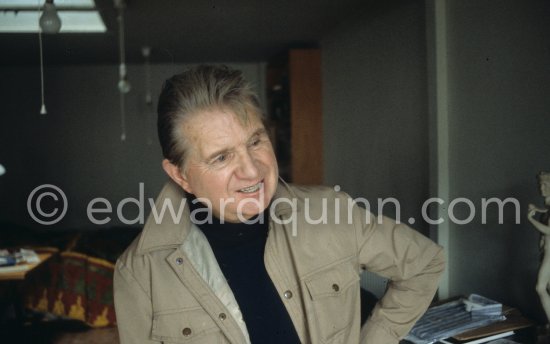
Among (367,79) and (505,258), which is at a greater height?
(367,79)

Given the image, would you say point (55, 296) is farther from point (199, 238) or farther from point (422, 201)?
point (199, 238)

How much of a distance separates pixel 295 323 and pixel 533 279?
41.8 inches

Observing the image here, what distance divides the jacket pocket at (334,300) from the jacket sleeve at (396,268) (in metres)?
0.08

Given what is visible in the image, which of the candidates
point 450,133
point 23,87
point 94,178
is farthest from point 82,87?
point 450,133

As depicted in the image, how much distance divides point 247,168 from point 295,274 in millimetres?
347

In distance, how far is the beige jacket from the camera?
1.36 m

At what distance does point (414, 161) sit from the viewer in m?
3.31

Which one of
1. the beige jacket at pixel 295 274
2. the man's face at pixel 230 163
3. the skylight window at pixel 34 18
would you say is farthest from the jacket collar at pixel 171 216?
the skylight window at pixel 34 18

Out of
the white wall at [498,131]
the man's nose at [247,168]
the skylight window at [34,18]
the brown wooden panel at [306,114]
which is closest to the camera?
the man's nose at [247,168]

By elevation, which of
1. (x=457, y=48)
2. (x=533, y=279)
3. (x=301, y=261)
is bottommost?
(x=533, y=279)

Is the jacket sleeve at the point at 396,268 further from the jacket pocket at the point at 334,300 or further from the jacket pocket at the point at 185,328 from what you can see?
the jacket pocket at the point at 185,328

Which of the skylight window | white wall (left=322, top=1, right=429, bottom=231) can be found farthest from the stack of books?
the skylight window

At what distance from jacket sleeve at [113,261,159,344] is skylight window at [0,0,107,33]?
3.17 m

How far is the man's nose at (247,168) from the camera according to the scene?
1.31 m
